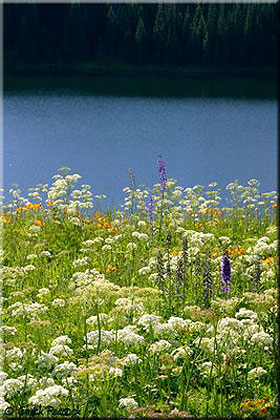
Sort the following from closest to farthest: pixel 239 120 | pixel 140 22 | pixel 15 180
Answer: pixel 15 180, pixel 239 120, pixel 140 22

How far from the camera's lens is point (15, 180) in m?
16.0

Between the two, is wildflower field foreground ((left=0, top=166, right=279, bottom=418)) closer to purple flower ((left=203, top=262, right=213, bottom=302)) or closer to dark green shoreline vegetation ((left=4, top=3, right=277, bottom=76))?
purple flower ((left=203, top=262, right=213, bottom=302))

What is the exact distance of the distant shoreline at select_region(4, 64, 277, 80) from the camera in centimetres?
5716

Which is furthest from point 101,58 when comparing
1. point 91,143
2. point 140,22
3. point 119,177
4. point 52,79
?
point 119,177

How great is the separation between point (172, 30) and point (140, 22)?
3457 mm

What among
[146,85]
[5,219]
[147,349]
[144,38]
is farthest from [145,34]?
[147,349]

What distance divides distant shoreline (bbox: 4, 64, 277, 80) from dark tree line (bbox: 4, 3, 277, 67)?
1.18 metres

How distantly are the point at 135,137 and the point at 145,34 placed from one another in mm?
42615

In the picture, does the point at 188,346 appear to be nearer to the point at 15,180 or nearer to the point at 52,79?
the point at 15,180

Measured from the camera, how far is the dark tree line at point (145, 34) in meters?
61.9

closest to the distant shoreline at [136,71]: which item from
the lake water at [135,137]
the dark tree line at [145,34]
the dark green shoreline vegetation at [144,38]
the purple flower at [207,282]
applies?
the dark green shoreline vegetation at [144,38]

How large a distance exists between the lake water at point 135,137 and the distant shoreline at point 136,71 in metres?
18.2

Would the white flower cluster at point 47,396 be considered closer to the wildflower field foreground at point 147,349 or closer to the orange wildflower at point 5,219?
the wildflower field foreground at point 147,349

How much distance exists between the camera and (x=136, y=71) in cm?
6069
